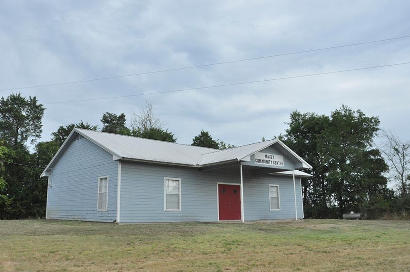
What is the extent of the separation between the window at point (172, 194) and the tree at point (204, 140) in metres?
21.5

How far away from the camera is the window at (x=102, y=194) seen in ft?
59.0

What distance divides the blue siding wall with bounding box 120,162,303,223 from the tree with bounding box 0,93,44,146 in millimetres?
23415

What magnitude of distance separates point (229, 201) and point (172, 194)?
3992 mm

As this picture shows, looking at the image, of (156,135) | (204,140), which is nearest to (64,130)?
(156,135)

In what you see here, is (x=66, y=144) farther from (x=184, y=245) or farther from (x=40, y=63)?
(x=184, y=245)

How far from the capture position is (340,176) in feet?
109

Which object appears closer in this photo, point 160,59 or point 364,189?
point 160,59

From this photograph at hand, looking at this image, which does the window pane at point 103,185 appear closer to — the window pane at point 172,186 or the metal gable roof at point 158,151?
the metal gable roof at point 158,151

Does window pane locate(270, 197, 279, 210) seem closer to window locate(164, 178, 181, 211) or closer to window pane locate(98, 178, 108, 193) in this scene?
window locate(164, 178, 181, 211)

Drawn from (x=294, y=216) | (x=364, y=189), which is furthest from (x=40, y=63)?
(x=364, y=189)

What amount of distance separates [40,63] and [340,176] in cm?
2419

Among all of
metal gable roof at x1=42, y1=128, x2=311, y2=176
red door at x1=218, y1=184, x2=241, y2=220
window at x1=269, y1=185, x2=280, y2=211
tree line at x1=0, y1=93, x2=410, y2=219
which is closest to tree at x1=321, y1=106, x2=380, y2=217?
tree line at x1=0, y1=93, x2=410, y2=219

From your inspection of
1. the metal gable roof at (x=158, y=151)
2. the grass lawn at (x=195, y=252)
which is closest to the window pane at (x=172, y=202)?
the metal gable roof at (x=158, y=151)

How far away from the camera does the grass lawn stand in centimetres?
740
